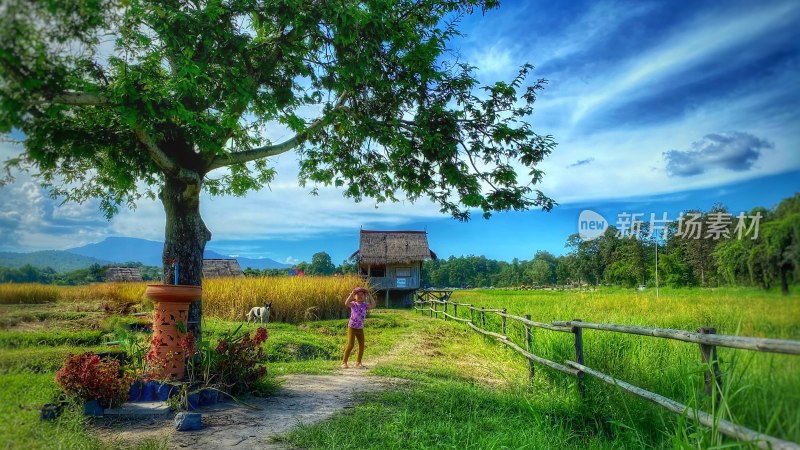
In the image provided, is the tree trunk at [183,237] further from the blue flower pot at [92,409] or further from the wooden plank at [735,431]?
the wooden plank at [735,431]

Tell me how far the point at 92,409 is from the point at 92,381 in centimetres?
29

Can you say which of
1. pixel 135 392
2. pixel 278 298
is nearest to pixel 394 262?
pixel 278 298

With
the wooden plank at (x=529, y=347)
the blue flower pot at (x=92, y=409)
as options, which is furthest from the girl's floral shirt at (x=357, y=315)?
the blue flower pot at (x=92, y=409)

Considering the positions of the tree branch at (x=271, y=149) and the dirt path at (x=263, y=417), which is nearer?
the dirt path at (x=263, y=417)

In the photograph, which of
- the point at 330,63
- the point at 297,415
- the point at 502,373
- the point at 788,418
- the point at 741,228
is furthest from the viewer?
Answer: the point at 502,373

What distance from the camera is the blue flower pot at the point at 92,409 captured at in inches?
188

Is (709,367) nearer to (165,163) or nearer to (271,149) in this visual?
(165,163)

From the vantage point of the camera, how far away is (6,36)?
2111 millimetres

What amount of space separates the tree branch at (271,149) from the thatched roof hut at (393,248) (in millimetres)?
23341

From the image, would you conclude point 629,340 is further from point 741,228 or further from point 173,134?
point 173,134

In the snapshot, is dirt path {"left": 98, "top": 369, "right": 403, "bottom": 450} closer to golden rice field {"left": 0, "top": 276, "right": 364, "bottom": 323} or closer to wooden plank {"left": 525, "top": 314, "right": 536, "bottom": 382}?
wooden plank {"left": 525, "top": 314, "right": 536, "bottom": 382}

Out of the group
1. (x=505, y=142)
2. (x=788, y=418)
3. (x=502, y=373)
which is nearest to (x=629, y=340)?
(x=502, y=373)

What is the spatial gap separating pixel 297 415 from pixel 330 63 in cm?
448

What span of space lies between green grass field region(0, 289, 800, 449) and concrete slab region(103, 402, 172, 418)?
38cm
